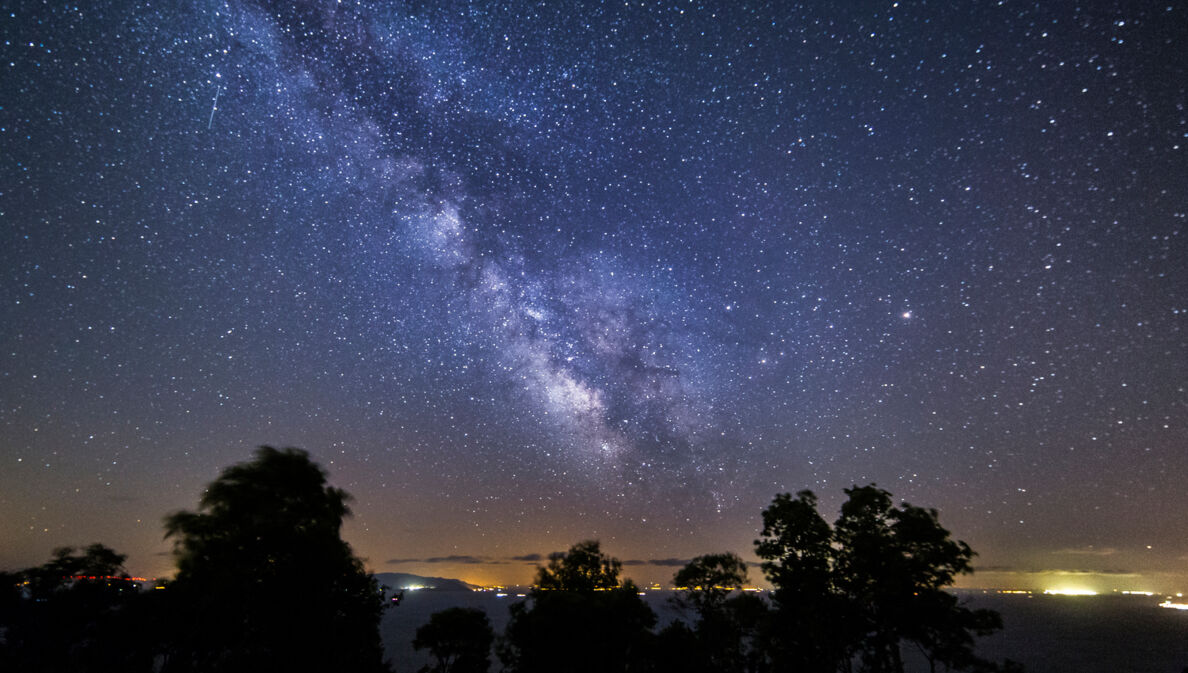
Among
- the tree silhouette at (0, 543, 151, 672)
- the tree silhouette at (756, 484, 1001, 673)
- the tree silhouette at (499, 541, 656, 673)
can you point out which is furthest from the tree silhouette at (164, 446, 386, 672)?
the tree silhouette at (0, 543, 151, 672)

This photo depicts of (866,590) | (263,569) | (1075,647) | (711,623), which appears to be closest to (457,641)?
(711,623)

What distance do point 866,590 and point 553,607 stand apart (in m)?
16.2

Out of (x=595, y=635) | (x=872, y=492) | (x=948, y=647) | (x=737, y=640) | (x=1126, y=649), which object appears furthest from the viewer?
(x=1126, y=649)

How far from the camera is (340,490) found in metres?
18.6

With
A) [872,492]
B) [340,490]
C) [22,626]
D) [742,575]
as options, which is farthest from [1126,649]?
[22,626]

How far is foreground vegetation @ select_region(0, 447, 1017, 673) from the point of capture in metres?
15.9

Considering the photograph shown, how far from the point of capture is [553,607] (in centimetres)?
2716

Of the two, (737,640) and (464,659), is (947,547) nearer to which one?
(737,640)

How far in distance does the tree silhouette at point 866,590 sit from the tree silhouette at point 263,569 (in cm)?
1734

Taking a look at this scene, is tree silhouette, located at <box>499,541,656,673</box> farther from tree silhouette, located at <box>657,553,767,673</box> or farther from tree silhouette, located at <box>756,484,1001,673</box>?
tree silhouette, located at <box>756,484,1001,673</box>

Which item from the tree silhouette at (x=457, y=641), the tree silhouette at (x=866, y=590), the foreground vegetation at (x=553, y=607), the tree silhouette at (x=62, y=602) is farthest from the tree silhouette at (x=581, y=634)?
the tree silhouette at (x=62, y=602)

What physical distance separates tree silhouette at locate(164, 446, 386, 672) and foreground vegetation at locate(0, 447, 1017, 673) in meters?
0.05

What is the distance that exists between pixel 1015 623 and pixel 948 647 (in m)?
227

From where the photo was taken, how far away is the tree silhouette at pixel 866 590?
1781 cm
